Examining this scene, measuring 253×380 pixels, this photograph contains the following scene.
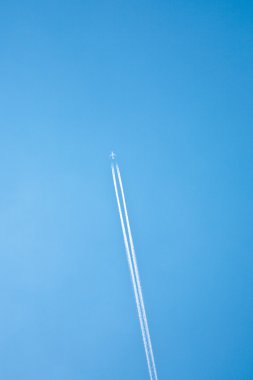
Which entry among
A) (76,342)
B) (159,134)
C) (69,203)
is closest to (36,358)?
(76,342)

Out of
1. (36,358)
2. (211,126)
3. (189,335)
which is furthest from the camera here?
(211,126)

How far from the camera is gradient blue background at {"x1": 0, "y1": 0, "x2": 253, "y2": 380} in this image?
192cm

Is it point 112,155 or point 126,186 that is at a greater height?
point 112,155

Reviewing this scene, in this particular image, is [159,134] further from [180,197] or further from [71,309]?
[71,309]

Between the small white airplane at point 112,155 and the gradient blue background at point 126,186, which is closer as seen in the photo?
the gradient blue background at point 126,186

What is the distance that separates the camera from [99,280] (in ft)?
6.43

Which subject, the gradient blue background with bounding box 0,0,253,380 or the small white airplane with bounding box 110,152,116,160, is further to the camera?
the small white airplane with bounding box 110,152,116,160

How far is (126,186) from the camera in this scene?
2.05 m

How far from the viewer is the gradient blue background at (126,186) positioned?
1.92 metres

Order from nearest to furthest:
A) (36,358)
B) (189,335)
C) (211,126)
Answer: (36,358)
(189,335)
(211,126)

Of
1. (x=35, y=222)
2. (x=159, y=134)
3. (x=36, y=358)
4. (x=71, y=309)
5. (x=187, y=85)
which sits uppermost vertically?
(x=187, y=85)

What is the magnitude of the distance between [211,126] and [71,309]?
1328 mm

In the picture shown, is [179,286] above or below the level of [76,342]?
above

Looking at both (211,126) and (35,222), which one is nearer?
(35,222)
